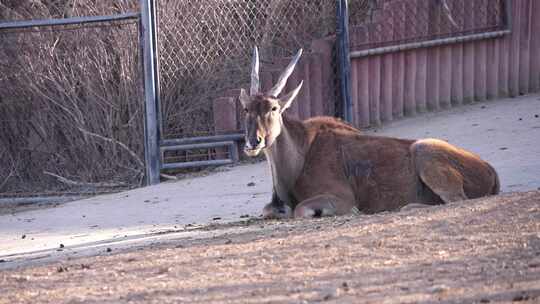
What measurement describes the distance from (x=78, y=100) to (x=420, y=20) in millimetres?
4135

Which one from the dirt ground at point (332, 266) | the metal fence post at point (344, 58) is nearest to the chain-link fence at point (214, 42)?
the metal fence post at point (344, 58)

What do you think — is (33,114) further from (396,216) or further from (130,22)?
(396,216)

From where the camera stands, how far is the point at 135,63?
12.3 metres

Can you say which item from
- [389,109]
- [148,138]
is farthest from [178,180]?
[389,109]

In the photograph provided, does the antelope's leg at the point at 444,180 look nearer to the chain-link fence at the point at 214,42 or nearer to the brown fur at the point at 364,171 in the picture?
the brown fur at the point at 364,171

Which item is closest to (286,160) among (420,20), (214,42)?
(214,42)

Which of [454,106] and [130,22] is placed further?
[454,106]

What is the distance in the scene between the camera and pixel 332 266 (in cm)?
619

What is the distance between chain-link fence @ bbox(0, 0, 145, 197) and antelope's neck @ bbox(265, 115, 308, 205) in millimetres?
2781

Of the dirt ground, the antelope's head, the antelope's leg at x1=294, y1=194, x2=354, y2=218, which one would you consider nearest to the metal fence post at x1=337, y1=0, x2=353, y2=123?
the antelope's head

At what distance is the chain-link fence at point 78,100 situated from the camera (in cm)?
1228

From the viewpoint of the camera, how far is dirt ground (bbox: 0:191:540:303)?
5.51 m

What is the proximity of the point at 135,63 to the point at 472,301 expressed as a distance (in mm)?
7713

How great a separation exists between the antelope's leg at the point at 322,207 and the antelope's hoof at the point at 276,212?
0.12 metres
